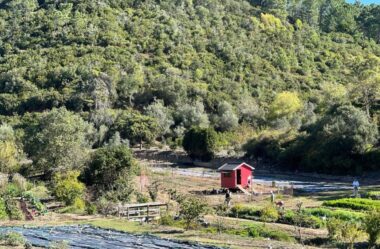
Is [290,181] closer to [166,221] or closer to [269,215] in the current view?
[269,215]

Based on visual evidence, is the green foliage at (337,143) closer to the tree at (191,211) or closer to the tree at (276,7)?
the tree at (191,211)

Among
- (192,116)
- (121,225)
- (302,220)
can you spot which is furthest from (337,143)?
(192,116)

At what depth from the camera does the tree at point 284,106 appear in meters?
84.5

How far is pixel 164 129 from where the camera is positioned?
83.4 meters

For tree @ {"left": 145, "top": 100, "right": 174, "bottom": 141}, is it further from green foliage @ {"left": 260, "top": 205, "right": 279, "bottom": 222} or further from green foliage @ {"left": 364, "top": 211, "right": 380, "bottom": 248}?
green foliage @ {"left": 364, "top": 211, "right": 380, "bottom": 248}

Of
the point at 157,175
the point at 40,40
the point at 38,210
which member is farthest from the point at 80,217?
the point at 40,40

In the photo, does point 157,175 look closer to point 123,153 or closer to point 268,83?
point 123,153

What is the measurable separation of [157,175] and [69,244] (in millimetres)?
29064

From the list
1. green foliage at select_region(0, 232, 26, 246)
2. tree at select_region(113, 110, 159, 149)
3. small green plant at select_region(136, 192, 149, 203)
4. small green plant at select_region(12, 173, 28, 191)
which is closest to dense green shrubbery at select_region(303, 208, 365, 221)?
small green plant at select_region(136, 192, 149, 203)

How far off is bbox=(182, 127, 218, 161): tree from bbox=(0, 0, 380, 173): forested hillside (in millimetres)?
1285

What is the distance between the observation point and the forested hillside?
63963 millimetres

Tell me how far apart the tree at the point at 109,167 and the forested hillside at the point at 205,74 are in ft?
49.7

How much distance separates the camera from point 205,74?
102 metres

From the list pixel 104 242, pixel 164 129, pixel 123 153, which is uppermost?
pixel 164 129
